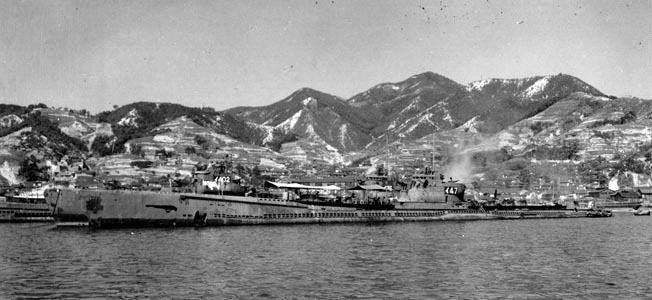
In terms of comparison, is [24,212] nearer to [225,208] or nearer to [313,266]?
[225,208]

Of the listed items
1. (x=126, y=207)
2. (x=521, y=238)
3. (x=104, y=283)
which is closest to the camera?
(x=104, y=283)

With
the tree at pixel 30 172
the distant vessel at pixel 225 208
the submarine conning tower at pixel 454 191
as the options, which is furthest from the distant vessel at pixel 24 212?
the tree at pixel 30 172

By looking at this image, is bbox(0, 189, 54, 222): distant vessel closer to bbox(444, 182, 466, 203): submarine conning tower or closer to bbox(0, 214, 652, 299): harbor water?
bbox(0, 214, 652, 299): harbor water

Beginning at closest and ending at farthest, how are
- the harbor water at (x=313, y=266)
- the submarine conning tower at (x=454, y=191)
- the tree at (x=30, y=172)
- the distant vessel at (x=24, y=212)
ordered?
the harbor water at (x=313, y=266) → the distant vessel at (x=24, y=212) → the submarine conning tower at (x=454, y=191) → the tree at (x=30, y=172)

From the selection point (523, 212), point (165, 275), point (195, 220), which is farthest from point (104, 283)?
point (523, 212)

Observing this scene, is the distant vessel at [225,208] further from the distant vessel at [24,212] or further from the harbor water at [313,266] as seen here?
the distant vessel at [24,212]

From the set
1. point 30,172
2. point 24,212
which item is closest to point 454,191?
point 24,212

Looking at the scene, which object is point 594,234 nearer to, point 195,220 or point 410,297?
point 195,220
